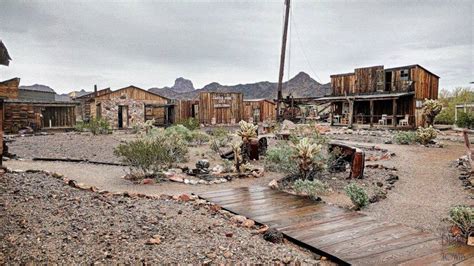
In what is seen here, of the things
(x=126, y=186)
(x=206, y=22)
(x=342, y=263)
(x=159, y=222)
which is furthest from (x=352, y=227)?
(x=206, y=22)

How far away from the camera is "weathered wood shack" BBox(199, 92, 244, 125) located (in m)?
30.6

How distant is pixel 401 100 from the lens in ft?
85.8

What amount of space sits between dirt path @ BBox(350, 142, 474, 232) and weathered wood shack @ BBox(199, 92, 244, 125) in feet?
70.4

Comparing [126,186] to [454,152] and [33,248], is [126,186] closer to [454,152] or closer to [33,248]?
[33,248]

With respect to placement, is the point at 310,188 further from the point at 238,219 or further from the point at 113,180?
the point at 113,180

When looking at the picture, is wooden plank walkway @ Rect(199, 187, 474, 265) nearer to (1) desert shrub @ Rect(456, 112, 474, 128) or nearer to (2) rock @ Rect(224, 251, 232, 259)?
(2) rock @ Rect(224, 251, 232, 259)

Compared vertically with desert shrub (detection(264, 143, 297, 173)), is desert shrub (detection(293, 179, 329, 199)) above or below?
below

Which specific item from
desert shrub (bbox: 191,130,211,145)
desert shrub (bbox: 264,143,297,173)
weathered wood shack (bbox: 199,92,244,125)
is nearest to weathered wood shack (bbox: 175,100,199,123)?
weathered wood shack (bbox: 199,92,244,125)

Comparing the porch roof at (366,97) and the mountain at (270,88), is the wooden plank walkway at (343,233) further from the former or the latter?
the mountain at (270,88)

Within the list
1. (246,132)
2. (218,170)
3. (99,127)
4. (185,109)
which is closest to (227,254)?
(218,170)

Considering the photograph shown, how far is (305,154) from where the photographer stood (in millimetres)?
6891

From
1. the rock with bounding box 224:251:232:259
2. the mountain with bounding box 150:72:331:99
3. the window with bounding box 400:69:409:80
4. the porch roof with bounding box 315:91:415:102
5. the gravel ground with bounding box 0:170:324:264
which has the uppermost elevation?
the mountain with bounding box 150:72:331:99

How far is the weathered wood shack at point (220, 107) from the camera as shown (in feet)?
100

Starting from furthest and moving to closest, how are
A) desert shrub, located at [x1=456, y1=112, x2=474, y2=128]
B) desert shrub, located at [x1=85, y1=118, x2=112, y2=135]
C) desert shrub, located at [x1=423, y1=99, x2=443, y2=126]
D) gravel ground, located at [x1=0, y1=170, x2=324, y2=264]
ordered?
desert shrub, located at [x1=85, y1=118, x2=112, y2=135]
desert shrub, located at [x1=456, y1=112, x2=474, y2=128]
desert shrub, located at [x1=423, y1=99, x2=443, y2=126]
gravel ground, located at [x1=0, y1=170, x2=324, y2=264]
